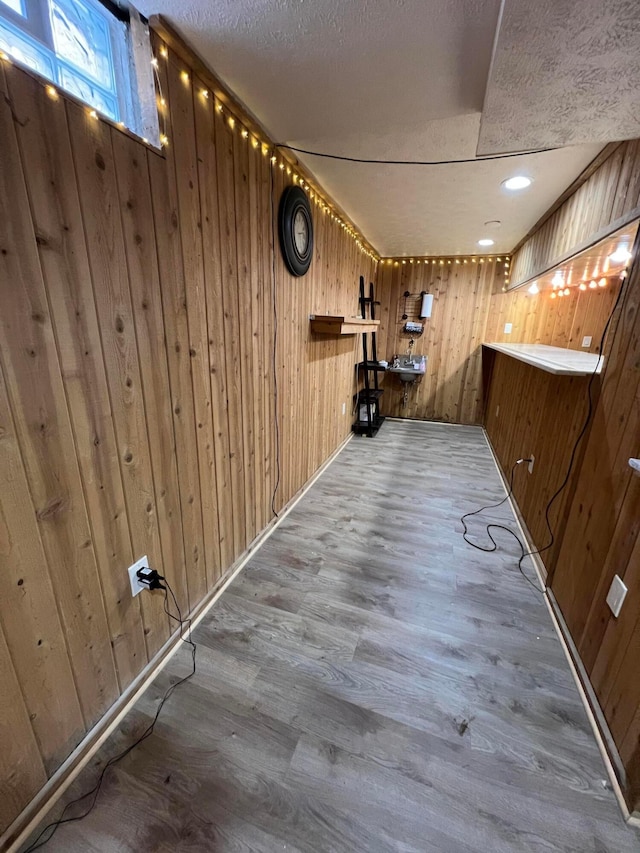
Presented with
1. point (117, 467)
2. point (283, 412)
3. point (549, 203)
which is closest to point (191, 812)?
point (117, 467)

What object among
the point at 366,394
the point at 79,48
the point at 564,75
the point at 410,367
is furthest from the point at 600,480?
the point at 410,367

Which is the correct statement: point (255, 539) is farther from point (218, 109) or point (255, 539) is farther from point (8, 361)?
point (218, 109)

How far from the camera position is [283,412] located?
7.83 feet

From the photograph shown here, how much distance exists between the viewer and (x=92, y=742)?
114 cm

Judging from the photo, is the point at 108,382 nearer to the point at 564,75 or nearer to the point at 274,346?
the point at 274,346

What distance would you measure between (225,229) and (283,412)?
1165 mm

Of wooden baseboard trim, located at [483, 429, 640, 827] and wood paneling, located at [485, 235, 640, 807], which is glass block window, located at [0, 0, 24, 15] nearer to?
wood paneling, located at [485, 235, 640, 807]

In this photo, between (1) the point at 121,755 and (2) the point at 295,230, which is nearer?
(1) the point at 121,755

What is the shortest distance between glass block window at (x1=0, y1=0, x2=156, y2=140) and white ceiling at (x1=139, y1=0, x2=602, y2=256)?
0.47 ft

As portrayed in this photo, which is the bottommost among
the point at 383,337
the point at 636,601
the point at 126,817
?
the point at 126,817

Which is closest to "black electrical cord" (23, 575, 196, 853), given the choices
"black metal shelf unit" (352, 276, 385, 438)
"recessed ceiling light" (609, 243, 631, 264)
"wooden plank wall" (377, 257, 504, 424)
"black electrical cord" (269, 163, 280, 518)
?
"black electrical cord" (269, 163, 280, 518)

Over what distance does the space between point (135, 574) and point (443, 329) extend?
4820 mm

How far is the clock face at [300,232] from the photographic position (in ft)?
7.35

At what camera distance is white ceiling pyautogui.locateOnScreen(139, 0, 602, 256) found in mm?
1050
